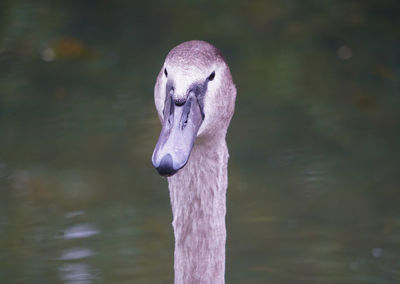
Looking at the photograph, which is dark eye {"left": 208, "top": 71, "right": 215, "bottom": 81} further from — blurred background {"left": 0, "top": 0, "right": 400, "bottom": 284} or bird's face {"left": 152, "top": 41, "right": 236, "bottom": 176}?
blurred background {"left": 0, "top": 0, "right": 400, "bottom": 284}

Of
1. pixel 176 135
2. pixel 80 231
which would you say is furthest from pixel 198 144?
pixel 80 231

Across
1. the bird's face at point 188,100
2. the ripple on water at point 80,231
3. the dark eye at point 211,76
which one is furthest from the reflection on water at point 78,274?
the dark eye at point 211,76

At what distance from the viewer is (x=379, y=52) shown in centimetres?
592

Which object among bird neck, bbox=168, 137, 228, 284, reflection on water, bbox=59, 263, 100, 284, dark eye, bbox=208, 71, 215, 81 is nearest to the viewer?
dark eye, bbox=208, 71, 215, 81

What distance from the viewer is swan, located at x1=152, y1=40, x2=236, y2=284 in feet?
8.27

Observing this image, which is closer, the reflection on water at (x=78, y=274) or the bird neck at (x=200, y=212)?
the bird neck at (x=200, y=212)

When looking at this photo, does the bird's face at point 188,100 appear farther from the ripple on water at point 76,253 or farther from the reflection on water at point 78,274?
the ripple on water at point 76,253

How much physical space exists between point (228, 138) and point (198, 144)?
2.23 m

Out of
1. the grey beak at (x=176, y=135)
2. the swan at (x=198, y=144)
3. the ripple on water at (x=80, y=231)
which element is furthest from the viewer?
the ripple on water at (x=80, y=231)

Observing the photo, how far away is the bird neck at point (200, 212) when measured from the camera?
2.82 meters

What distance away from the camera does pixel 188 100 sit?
2514mm

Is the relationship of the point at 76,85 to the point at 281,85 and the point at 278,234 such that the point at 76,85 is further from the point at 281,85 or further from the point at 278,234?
the point at 278,234

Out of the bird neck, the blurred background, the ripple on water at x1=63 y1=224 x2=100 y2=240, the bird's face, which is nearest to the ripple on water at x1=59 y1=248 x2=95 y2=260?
the blurred background

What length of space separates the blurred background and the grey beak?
5.20ft
